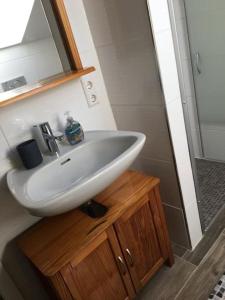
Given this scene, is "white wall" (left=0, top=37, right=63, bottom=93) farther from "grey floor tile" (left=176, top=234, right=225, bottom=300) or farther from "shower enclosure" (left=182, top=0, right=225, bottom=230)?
"grey floor tile" (left=176, top=234, right=225, bottom=300)

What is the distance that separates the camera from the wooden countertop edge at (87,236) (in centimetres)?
93

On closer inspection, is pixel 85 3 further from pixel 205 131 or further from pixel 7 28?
pixel 205 131

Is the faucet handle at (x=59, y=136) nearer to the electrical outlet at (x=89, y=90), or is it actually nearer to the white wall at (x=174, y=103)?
the electrical outlet at (x=89, y=90)

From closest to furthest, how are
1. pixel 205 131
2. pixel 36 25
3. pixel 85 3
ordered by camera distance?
1. pixel 36 25
2. pixel 85 3
3. pixel 205 131

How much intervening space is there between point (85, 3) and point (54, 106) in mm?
541

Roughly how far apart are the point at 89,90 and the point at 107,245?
0.79m

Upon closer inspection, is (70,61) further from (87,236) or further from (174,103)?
(87,236)

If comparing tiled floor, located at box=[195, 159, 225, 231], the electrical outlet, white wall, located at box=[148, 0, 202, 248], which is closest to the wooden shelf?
the electrical outlet

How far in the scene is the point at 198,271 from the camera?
4.85 feet

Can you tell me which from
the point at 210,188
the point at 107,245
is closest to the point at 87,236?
the point at 107,245

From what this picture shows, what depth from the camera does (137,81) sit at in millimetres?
1306

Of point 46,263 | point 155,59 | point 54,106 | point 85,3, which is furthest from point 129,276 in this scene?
point 85,3

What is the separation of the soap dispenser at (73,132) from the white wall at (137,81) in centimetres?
32

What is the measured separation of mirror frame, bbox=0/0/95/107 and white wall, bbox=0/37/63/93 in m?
0.04
